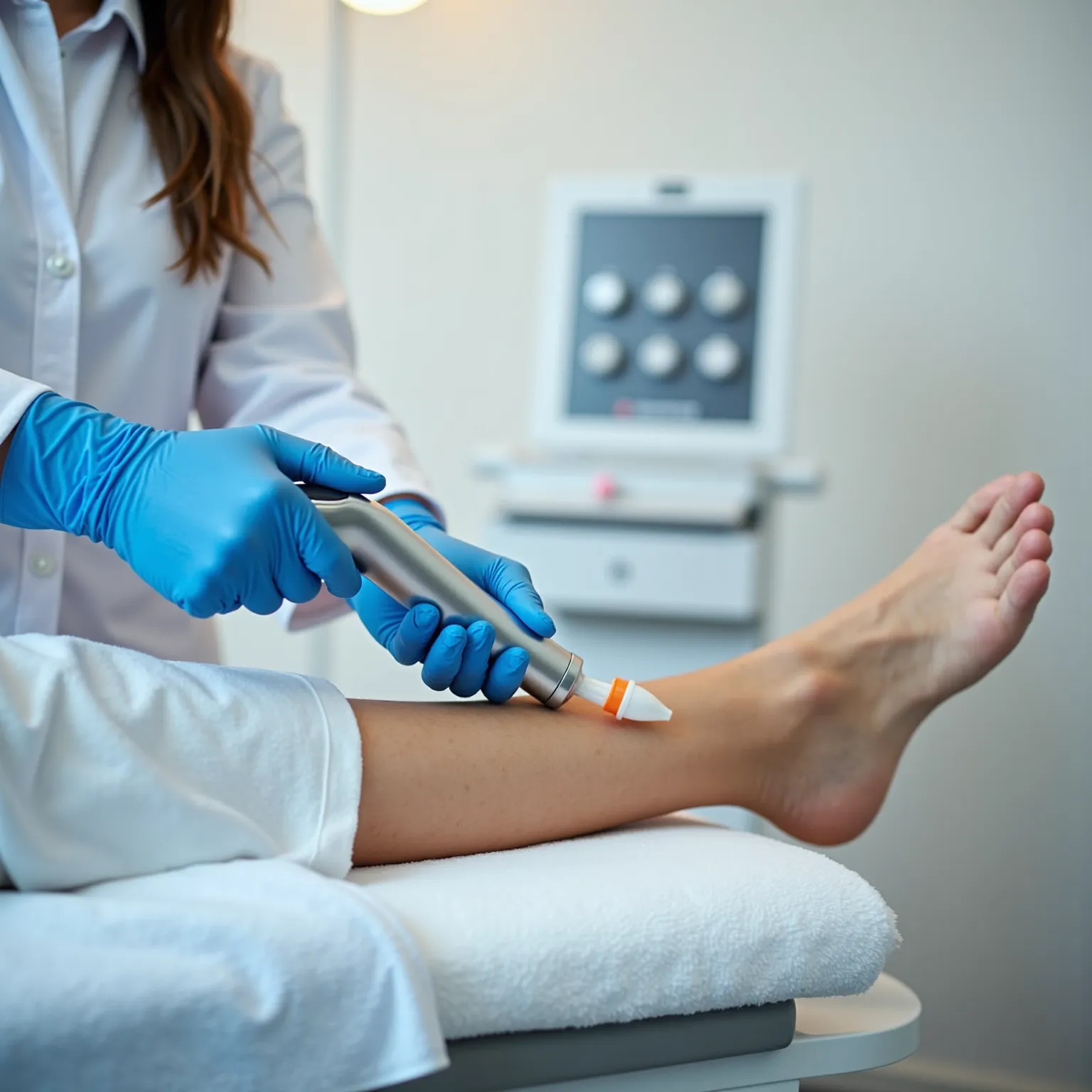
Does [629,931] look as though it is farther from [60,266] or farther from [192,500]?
[60,266]

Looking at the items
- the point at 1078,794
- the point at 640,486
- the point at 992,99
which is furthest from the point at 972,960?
the point at 992,99

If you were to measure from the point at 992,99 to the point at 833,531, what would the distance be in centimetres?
70

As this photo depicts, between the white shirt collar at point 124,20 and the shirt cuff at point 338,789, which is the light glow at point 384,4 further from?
the shirt cuff at point 338,789

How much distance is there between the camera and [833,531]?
6.25ft

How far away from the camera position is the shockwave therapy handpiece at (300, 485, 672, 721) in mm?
709

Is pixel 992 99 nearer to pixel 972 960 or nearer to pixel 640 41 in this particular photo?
pixel 640 41

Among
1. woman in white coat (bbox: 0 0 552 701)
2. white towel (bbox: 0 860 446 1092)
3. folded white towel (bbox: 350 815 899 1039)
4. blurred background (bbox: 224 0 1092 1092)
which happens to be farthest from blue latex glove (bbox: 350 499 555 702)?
blurred background (bbox: 224 0 1092 1092)

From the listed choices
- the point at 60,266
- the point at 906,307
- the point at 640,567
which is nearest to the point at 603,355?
the point at 640,567

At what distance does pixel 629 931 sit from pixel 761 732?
365mm

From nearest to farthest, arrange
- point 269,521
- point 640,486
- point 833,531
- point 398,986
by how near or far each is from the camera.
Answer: point 398,986 → point 269,521 → point 640,486 → point 833,531

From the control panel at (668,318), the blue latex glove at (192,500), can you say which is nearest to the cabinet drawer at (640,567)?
the control panel at (668,318)

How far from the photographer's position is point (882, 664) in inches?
40.4

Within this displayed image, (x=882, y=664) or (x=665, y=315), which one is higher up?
(x=665, y=315)

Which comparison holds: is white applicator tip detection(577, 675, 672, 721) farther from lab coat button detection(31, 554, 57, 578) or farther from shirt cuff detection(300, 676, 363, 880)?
lab coat button detection(31, 554, 57, 578)
